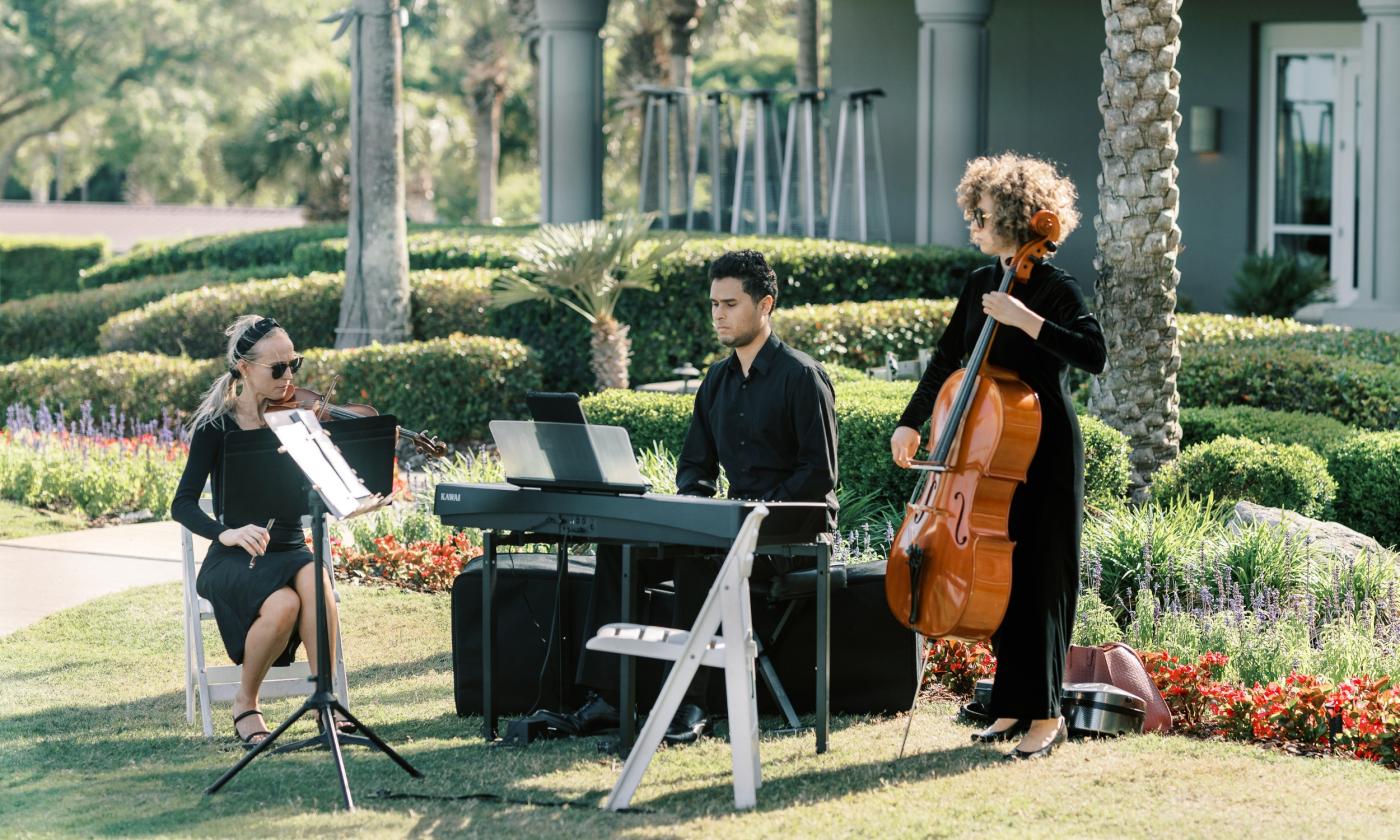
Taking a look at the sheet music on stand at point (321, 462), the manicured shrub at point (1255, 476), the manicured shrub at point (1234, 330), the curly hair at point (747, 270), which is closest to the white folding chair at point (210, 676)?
the sheet music on stand at point (321, 462)

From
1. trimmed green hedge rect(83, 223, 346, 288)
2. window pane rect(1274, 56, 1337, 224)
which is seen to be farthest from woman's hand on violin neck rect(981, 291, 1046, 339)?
trimmed green hedge rect(83, 223, 346, 288)

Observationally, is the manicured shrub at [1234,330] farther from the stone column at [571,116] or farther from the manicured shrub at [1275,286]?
the stone column at [571,116]

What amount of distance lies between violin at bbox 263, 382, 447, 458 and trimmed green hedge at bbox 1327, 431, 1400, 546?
5307 millimetres

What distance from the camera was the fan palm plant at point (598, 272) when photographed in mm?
12055

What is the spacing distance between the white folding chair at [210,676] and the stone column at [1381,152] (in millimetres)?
10861

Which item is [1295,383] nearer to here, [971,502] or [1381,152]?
A: [1381,152]

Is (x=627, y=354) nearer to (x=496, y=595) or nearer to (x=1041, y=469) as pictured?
(x=496, y=595)

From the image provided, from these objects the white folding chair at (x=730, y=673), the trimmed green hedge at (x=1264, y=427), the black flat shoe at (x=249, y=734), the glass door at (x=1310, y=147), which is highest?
the glass door at (x=1310, y=147)

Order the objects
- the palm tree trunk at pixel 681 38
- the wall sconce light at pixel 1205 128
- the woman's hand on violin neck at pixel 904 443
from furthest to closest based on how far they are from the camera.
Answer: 1. the palm tree trunk at pixel 681 38
2. the wall sconce light at pixel 1205 128
3. the woman's hand on violin neck at pixel 904 443

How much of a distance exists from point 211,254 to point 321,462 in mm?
16489

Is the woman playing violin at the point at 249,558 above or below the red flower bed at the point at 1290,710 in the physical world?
above

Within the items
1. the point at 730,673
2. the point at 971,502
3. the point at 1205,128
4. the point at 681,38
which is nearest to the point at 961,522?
the point at 971,502

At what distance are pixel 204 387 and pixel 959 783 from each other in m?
9.17

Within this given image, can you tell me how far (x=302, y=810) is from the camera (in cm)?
495
